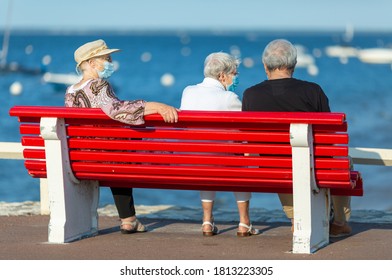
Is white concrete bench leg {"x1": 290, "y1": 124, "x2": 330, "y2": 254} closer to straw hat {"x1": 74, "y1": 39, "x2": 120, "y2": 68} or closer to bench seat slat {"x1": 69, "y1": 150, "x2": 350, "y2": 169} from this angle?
bench seat slat {"x1": 69, "y1": 150, "x2": 350, "y2": 169}

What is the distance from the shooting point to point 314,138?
6973mm

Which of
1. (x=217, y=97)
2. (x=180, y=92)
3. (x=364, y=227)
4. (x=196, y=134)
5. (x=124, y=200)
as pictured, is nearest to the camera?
(x=196, y=134)

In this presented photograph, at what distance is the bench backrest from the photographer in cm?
696

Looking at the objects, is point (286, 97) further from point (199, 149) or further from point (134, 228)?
point (134, 228)

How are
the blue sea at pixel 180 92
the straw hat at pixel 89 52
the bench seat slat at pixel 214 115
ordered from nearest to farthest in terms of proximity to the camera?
the bench seat slat at pixel 214 115 < the straw hat at pixel 89 52 < the blue sea at pixel 180 92

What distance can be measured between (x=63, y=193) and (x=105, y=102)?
0.65m

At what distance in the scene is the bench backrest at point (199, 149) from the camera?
6.96 m

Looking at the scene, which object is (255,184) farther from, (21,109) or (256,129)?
(21,109)

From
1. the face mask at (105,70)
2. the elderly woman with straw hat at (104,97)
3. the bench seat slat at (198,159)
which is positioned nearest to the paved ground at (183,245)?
the elderly woman with straw hat at (104,97)

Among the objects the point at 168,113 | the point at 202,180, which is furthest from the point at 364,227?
the point at 168,113

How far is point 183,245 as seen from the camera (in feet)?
24.6

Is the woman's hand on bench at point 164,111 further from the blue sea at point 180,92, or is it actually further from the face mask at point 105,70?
the blue sea at point 180,92

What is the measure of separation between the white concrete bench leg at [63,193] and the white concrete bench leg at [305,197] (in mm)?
1485

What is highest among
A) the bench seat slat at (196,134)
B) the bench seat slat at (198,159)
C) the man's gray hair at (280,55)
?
the man's gray hair at (280,55)
